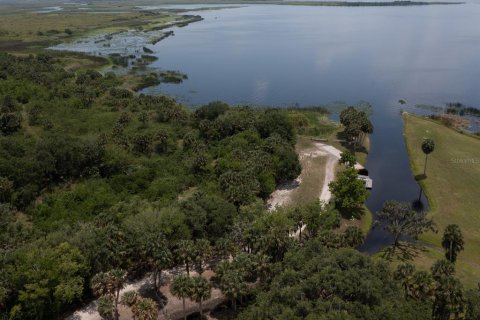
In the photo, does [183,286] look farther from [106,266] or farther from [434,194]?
[434,194]

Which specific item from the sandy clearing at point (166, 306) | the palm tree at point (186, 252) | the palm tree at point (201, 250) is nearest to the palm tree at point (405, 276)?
the sandy clearing at point (166, 306)

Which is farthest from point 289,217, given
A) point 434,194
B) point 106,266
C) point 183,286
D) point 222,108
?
point 222,108

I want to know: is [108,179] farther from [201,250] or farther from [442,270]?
[442,270]

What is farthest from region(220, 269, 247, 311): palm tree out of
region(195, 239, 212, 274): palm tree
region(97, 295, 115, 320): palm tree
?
region(97, 295, 115, 320): palm tree

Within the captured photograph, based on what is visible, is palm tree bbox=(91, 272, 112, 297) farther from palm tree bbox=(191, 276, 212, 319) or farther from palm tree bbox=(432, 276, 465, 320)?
palm tree bbox=(432, 276, 465, 320)

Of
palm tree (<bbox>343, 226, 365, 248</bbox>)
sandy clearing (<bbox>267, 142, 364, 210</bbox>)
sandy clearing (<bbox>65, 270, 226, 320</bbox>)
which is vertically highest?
palm tree (<bbox>343, 226, 365, 248</bbox>)

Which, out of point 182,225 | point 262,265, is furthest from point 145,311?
point 182,225

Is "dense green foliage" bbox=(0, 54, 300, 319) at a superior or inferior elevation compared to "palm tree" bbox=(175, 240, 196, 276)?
inferior
